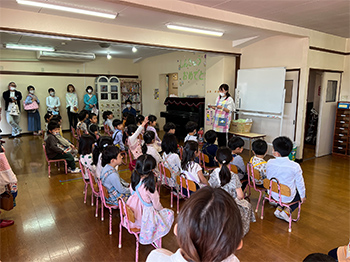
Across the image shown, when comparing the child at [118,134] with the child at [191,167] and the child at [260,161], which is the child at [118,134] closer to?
the child at [191,167]

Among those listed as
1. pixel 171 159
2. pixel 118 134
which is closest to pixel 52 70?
pixel 118 134

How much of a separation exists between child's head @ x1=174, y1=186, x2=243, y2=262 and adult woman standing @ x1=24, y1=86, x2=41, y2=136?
858 cm

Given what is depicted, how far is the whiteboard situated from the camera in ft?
16.3

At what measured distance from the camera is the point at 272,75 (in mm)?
5098

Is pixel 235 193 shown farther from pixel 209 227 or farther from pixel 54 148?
pixel 54 148

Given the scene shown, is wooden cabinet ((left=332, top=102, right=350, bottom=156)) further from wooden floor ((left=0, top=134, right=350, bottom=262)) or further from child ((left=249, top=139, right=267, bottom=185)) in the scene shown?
child ((left=249, top=139, right=267, bottom=185))

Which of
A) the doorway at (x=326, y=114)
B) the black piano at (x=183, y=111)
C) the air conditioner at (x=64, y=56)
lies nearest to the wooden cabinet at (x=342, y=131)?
the doorway at (x=326, y=114)

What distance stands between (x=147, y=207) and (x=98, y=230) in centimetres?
94

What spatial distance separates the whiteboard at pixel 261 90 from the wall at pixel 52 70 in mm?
5709

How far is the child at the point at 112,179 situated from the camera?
247cm

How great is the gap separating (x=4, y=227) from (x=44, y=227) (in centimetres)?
43

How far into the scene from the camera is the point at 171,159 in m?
3.09

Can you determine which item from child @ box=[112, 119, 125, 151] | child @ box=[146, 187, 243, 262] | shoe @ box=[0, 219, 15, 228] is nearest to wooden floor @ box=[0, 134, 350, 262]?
shoe @ box=[0, 219, 15, 228]

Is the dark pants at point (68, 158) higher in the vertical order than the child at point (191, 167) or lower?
lower
